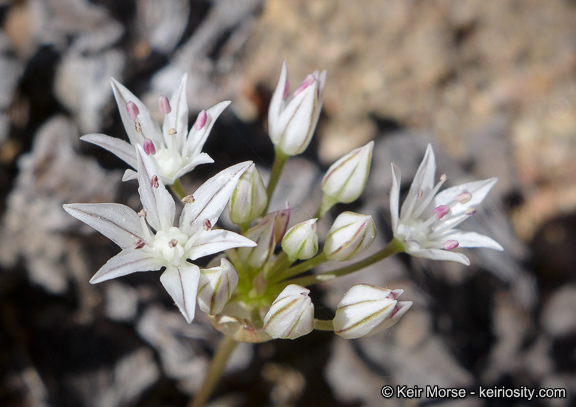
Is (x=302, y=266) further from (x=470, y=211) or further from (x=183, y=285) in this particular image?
(x=470, y=211)

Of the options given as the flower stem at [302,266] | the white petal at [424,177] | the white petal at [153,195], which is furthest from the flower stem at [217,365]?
the white petal at [424,177]

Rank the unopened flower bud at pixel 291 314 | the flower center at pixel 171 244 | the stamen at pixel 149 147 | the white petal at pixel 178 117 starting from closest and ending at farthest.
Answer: the unopened flower bud at pixel 291 314
the flower center at pixel 171 244
the stamen at pixel 149 147
the white petal at pixel 178 117

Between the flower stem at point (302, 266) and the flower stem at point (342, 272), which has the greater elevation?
the flower stem at point (302, 266)

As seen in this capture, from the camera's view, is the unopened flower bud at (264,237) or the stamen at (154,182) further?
the unopened flower bud at (264,237)

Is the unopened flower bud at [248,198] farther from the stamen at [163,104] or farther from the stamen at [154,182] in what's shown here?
the stamen at [163,104]

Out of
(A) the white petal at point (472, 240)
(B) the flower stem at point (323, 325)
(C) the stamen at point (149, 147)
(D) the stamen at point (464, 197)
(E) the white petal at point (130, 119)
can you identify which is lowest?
(B) the flower stem at point (323, 325)

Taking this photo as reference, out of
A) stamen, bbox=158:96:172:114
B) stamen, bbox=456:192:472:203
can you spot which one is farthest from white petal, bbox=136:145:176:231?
stamen, bbox=456:192:472:203

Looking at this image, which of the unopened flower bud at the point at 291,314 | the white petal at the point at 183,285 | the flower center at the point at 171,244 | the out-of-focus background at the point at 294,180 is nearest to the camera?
the white petal at the point at 183,285
